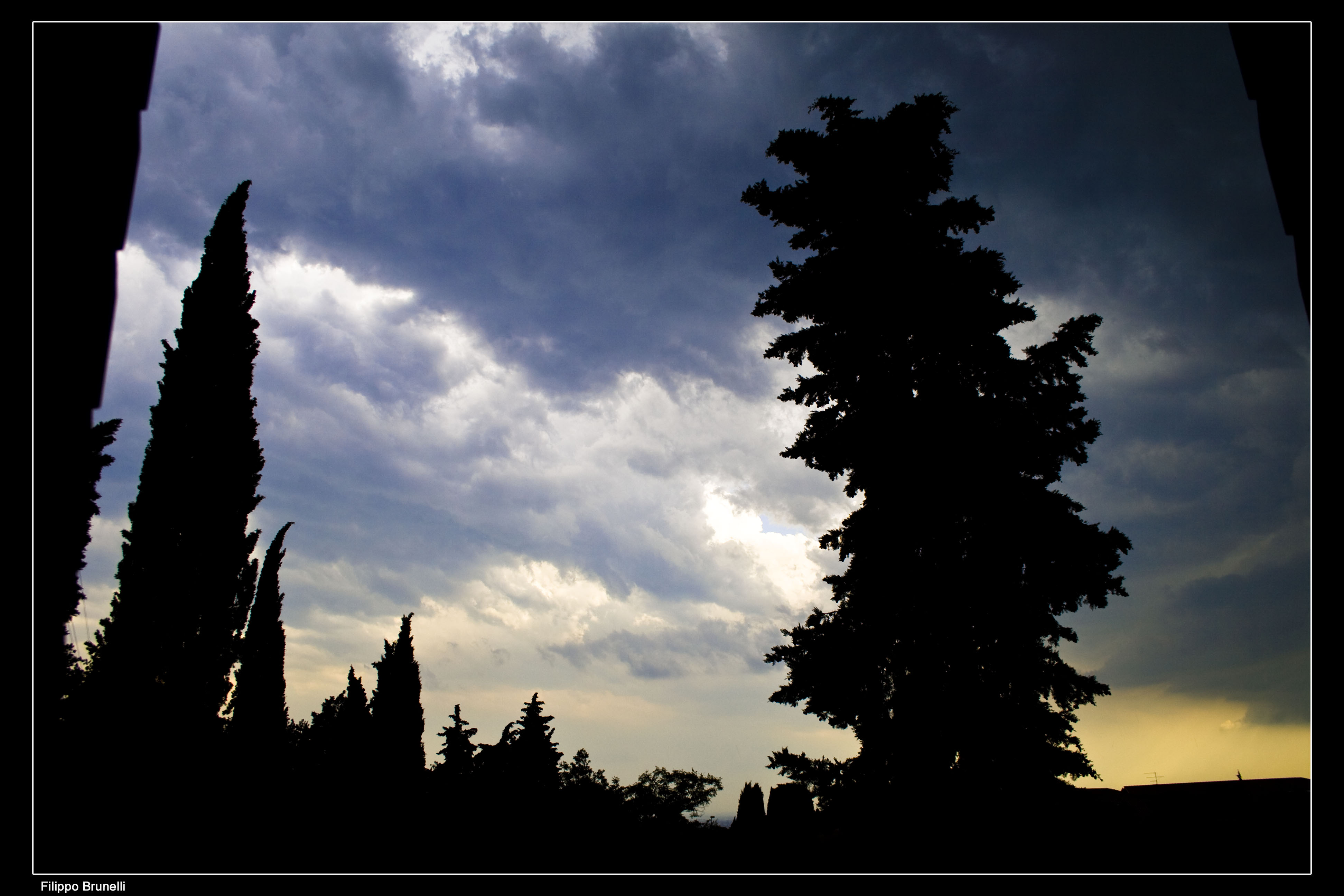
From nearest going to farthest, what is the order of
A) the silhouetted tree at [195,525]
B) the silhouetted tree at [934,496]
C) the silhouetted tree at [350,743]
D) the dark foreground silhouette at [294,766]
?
the dark foreground silhouette at [294,766] → the silhouetted tree at [934,496] → the silhouetted tree at [195,525] → the silhouetted tree at [350,743]

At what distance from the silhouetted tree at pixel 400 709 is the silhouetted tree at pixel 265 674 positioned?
7.05 meters

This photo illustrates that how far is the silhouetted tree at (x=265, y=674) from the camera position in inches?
936

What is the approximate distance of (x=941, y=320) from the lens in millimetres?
11711

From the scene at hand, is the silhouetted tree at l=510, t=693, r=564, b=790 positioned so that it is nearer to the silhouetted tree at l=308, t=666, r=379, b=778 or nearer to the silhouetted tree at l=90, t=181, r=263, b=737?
the silhouetted tree at l=308, t=666, r=379, b=778

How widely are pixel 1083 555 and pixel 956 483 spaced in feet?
9.41

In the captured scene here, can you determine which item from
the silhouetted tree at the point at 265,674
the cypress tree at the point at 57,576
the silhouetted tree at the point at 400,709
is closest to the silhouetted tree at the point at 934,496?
the cypress tree at the point at 57,576

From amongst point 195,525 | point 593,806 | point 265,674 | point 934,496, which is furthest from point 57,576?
point 265,674

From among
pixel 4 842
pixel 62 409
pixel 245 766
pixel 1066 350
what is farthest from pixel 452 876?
pixel 245 766

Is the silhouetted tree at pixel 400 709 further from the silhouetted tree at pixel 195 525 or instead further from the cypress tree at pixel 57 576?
the cypress tree at pixel 57 576

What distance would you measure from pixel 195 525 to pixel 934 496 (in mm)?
19450

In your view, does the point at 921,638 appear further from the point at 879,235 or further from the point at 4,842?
the point at 4,842

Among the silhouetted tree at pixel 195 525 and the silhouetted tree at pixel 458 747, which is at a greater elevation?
the silhouetted tree at pixel 195 525

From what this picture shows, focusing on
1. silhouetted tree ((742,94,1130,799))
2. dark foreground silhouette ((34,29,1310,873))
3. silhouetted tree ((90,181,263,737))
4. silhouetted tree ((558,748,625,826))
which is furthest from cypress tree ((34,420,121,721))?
silhouetted tree ((90,181,263,737))

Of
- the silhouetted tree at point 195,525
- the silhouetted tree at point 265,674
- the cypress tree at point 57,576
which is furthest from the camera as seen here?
the silhouetted tree at point 265,674
